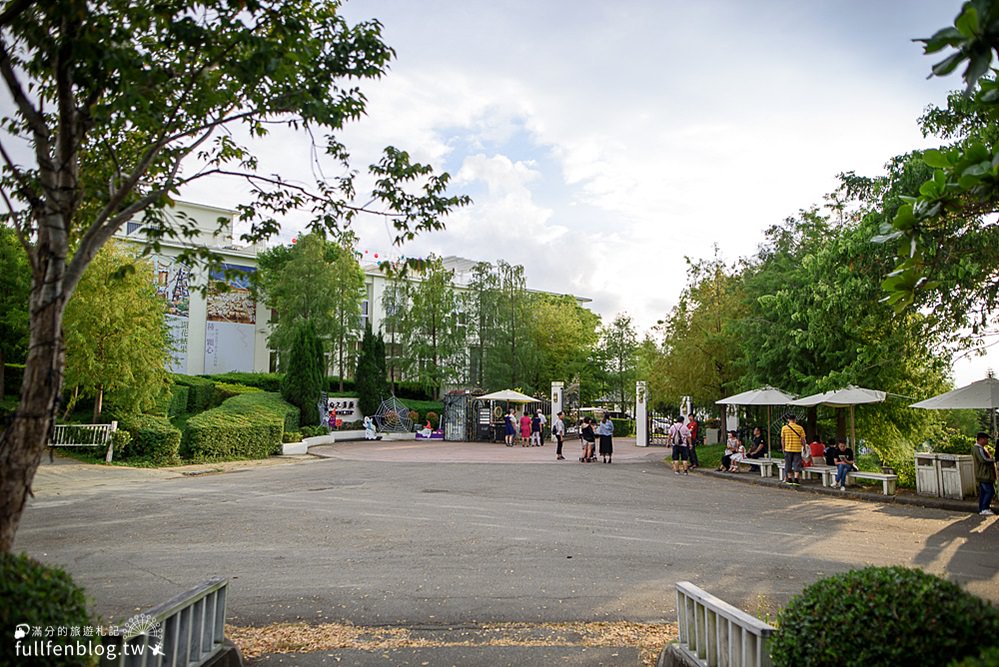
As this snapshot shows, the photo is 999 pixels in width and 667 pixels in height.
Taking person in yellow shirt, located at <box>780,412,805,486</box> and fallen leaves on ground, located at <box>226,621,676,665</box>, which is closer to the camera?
fallen leaves on ground, located at <box>226,621,676,665</box>

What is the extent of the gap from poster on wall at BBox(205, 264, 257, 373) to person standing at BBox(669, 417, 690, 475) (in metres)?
33.5

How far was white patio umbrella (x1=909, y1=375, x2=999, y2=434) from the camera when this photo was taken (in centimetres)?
1356

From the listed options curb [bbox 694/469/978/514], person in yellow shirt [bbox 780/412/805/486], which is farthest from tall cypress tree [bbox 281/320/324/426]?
person in yellow shirt [bbox 780/412/805/486]

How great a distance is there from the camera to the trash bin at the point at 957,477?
1407 cm

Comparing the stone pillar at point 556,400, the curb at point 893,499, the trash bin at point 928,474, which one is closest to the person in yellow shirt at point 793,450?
the curb at point 893,499

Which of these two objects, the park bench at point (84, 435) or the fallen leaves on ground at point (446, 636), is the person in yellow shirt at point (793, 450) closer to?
the fallen leaves on ground at point (446, 636)

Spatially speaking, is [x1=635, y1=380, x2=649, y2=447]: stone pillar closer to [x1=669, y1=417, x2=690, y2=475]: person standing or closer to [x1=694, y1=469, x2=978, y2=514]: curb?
[x1=669, y1=417, x2=690, y2=475]: person standing

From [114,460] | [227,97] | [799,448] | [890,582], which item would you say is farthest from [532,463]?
[890,582]

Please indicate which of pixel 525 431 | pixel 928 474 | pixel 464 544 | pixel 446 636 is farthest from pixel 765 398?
pixel 525 431

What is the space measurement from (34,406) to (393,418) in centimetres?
3414

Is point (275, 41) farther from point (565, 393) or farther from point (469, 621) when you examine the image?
point (565, 393)

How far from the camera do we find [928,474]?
14695 millimetres

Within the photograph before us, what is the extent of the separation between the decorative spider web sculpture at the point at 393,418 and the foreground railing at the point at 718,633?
33.0 metres

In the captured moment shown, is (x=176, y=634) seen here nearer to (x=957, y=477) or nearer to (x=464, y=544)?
(x=464, y=544)
